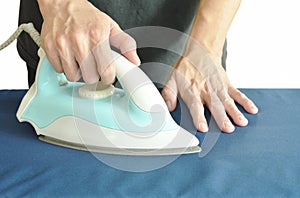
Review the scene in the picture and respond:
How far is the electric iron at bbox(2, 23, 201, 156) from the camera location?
53.5 inches

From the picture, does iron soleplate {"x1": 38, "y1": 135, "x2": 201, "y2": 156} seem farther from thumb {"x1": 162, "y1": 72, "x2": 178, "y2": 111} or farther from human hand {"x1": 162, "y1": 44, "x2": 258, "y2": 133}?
thumb {"x1": 162, "y1": 72, "x2": 178, "y2": 111}

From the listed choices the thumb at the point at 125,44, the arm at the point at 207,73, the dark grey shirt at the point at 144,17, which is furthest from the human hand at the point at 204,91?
the thumb at the point at 125,44

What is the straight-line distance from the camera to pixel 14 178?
1.25 meters

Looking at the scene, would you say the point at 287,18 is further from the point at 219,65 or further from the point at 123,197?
the point at 123,197

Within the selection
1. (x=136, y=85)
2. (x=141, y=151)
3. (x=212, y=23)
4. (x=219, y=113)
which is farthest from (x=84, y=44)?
(x=212, y=23)

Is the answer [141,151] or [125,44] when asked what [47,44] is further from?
[141,151]

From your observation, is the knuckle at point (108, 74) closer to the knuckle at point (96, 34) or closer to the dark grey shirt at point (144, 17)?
the knuckle at point (96, 34)

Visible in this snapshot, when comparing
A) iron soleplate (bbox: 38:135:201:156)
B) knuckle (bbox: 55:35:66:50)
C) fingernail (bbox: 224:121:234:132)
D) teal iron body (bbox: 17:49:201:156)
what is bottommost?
fingernail (bbox: 224:121:234:132)

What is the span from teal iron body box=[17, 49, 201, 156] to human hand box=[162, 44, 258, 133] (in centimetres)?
16

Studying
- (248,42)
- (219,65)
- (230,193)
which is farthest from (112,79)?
(248,42)

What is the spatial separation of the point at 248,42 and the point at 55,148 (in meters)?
1.55

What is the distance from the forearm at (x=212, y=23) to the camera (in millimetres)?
1783

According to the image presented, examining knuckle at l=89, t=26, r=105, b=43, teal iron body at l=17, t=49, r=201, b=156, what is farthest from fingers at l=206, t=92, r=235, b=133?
knuckle at l=89, t=26, r=105, b=43

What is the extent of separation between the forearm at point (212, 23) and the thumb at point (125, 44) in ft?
1.35
